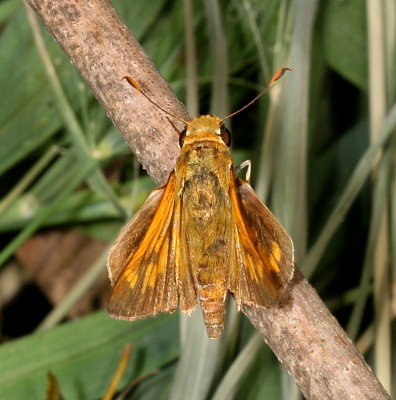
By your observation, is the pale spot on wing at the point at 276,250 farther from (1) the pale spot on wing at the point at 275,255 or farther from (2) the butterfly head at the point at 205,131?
(2) the butterfly head at the point at 205,131

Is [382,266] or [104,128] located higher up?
[104,128]

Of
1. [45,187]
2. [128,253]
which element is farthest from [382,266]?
[45,187]

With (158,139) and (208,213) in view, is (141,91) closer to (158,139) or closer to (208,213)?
(158,139)

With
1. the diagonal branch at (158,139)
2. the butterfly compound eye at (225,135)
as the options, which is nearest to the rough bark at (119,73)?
the diagonal branch at (158,139)

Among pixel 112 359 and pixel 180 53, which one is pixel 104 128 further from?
pixel 112 359

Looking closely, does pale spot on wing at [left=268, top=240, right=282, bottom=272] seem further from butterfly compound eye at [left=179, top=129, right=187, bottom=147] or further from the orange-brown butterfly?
butterfly compound eye at [left=179, top=129, right=187, bottom=147]

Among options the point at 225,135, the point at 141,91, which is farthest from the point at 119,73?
the point at 225,135

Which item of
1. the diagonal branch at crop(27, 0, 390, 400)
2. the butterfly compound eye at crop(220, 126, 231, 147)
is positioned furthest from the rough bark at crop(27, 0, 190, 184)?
the butterfly compound eye at crop(220, 126, 231, 147)
